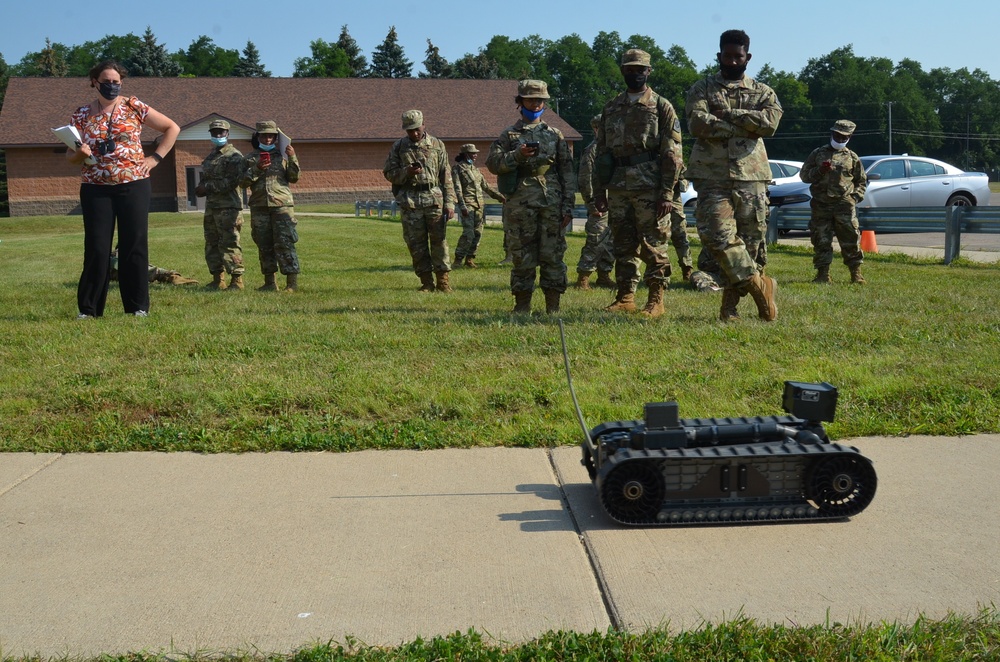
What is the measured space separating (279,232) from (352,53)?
98492 millimetres

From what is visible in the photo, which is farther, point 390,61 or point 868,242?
point 390,61

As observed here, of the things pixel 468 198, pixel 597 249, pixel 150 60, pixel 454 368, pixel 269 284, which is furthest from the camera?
pixel 150 60

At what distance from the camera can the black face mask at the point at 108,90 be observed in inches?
350

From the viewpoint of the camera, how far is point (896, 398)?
578 centimetres

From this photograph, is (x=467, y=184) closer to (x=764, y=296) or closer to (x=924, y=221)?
(x=924, y=221)

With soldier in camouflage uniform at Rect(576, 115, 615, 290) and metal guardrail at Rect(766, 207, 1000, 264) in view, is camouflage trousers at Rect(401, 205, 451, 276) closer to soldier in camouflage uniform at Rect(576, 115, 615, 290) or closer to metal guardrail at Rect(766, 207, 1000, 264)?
soldier in camouflage uniform at Rect(576, 115, 615, 290)

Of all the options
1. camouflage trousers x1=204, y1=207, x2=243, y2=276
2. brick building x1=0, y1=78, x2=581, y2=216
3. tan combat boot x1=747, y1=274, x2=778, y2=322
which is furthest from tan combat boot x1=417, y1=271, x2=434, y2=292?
brick building x1=0, y1=78, x2=581, y2=216

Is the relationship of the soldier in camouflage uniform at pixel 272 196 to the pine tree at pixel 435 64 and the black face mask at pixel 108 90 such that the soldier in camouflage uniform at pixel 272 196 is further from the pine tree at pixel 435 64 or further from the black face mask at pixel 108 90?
the pine tree at pixel 435 64

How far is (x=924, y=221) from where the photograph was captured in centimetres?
1744

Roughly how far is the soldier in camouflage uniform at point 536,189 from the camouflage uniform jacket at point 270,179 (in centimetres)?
417

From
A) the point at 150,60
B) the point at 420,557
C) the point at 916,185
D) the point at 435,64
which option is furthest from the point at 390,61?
the point at 420,557

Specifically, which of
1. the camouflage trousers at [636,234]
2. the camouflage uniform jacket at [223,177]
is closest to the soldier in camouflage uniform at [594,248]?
the camouflage trousers at [636,234]

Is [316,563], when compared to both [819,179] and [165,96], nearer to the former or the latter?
[819,179]

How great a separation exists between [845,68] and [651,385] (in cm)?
11735
